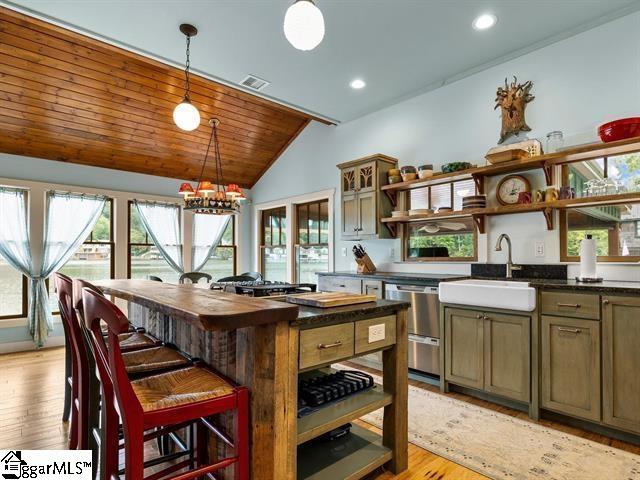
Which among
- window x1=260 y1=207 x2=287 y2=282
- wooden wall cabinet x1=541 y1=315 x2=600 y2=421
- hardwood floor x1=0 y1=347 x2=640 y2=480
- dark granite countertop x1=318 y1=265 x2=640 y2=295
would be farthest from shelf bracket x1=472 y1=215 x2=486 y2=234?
window x1=260 y1=207 x2=287 y2=282

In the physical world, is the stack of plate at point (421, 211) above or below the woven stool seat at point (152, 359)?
above

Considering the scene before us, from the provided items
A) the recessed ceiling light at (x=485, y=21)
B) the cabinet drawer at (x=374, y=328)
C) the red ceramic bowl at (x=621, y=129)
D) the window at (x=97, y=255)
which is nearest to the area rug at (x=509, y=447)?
the cabinet drawer at (x=374, y=328)

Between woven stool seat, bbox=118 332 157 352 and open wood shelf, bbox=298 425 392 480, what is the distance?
1.01 metres

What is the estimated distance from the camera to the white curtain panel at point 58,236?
15.0 ft

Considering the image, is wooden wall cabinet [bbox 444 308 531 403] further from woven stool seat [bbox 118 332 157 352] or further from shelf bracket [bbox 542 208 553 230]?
woven stool seat [bbox 118 332 157 352]

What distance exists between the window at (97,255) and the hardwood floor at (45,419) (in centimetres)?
139

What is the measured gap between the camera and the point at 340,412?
164cm

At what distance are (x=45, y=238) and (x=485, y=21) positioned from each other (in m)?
5.58

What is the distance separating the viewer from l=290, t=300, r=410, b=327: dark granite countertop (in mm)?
1441

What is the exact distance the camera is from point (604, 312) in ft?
7.54

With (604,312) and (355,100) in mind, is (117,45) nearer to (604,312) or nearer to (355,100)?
(355,100)

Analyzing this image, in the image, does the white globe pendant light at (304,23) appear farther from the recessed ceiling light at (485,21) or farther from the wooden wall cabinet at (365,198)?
the wooden wall cabinet at (365,198)

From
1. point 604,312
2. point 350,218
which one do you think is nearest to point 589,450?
point 604,312

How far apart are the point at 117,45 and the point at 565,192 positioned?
162 inches
